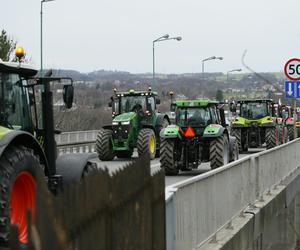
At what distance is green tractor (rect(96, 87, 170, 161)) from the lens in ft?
78.6

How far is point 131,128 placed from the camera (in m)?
24.4

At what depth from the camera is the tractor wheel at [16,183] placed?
19.1 feet

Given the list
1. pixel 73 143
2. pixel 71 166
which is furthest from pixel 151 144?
pixel 71 166

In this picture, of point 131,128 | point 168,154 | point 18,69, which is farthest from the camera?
point 131,128

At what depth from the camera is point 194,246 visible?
6.57 meters

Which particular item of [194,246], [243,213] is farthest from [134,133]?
[194,246]

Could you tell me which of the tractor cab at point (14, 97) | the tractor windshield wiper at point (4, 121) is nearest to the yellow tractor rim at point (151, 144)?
the tractor cab at point (14, 97)

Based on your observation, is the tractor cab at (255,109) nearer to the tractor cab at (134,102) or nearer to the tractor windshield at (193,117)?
the tractor cab at (134,102)

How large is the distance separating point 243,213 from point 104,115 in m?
56.5

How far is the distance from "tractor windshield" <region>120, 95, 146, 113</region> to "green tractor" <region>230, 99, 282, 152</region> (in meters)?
5.47

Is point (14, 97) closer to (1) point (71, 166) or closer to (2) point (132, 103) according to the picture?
(1) point (71, 166)

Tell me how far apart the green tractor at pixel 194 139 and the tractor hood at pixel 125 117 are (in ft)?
17.9

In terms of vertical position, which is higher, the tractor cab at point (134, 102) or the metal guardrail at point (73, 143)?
the tractor cab at point (134, 102)

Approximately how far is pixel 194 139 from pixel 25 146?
11.2 meters
